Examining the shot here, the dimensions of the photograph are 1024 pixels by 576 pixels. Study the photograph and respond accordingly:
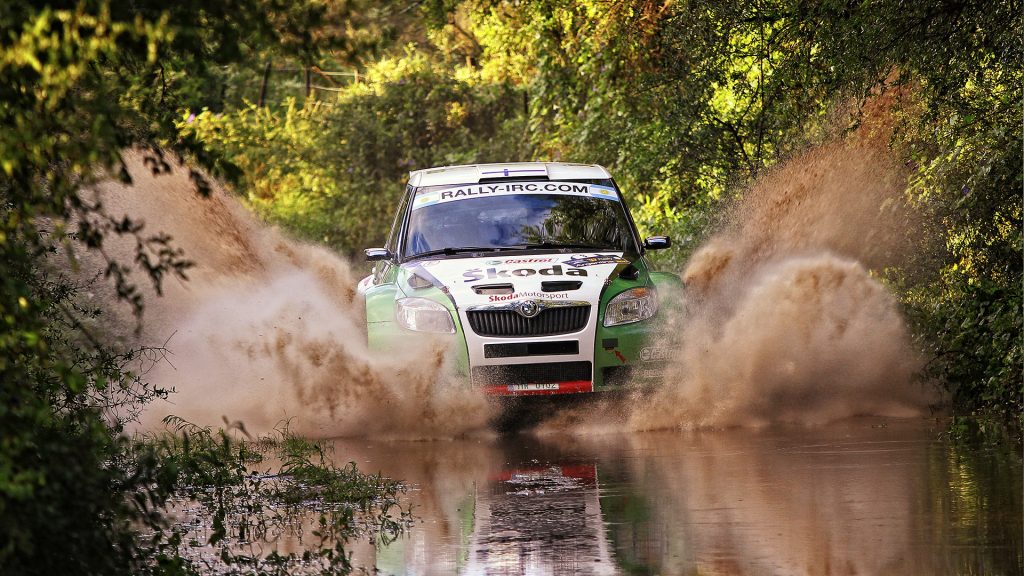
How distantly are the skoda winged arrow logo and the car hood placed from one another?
0.07 m

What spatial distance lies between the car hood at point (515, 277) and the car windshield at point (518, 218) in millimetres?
425

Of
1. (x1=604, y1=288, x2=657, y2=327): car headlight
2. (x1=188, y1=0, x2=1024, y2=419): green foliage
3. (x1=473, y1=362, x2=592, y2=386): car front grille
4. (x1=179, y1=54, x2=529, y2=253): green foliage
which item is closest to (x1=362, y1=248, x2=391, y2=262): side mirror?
(x1=473, y1=362, x2=592, y2=386): car front grille

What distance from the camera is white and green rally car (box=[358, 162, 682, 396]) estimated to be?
12.3 m

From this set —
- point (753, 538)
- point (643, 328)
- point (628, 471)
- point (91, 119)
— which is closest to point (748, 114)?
point (643, 328)

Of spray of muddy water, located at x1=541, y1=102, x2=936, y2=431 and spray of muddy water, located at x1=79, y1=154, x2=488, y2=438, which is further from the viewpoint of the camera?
spray of muddy water, located at x1=541, y1=102, x2=936, y2=431

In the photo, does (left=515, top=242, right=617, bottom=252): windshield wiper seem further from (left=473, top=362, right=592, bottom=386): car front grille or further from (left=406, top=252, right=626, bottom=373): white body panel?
(left=473, top=362, right=592, bottom=386): car front grille

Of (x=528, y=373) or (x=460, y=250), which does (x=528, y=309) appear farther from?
(x=460, y=250)

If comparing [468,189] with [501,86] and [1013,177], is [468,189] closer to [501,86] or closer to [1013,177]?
[1013,177]

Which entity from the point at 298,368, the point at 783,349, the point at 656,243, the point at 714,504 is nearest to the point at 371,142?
the point at 656,243

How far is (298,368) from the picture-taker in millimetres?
13039

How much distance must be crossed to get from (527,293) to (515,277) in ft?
0.77

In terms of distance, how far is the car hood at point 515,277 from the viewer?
12.4 metres

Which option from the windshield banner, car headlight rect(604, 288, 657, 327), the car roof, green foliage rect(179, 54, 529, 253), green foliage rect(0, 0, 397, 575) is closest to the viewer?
green foliage rect(0, 0, 397, 575)

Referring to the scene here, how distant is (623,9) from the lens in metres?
19.1
